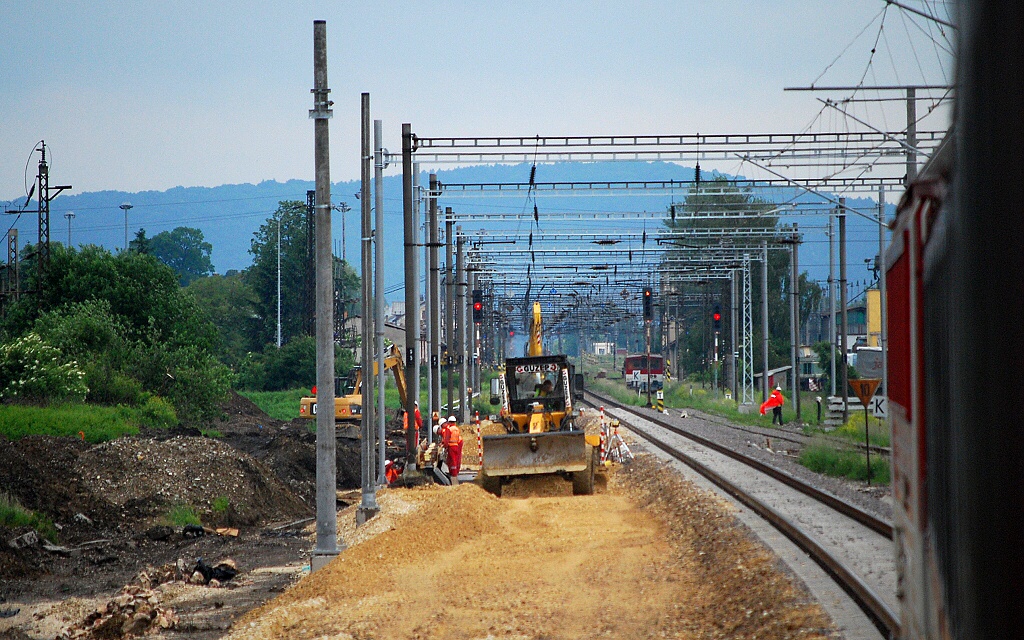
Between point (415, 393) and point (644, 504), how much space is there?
9.16 meters

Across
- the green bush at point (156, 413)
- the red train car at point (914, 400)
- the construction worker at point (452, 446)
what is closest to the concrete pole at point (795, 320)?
the construction worker at point (452, 446)

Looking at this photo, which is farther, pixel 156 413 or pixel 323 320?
pixel 156 413

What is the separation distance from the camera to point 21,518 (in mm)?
22500

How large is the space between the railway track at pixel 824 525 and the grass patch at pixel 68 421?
18.0 metres

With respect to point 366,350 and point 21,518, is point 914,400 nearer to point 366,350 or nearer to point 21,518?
point 366,350

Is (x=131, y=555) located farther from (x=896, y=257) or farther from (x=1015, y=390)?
(x=1015, y=390)

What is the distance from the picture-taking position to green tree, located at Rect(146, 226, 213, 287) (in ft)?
608

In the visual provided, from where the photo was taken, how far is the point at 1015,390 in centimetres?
216

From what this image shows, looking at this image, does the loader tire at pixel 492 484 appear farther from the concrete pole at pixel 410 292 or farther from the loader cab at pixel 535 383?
the concrete pole at pixel 410 292

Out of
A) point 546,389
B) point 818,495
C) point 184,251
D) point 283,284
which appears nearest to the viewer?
point 818,495

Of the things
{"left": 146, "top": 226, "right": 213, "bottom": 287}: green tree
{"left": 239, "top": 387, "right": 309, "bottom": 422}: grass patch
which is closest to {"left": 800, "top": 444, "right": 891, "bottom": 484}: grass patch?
{"left": 239, "top": 387, "right": 309, "bottom": 422}: grass patch

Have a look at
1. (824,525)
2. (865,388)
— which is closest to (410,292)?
(865,388)

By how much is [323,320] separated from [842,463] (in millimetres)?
14452

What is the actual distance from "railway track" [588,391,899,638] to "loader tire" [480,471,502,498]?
456 cm
